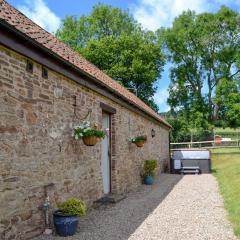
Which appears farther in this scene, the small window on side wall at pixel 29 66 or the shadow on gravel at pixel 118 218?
the shadow on gravel at pixel 118 218

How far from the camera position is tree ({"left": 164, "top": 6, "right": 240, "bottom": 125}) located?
40.2 meters

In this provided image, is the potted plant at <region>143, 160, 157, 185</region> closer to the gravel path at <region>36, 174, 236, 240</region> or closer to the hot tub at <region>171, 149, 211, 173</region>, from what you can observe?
the gravel path at <region>36, 174, 236, 240</region>

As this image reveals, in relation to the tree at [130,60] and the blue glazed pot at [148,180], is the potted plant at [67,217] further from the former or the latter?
the tree at [130,60]

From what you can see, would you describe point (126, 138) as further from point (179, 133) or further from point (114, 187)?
point (179, 133)

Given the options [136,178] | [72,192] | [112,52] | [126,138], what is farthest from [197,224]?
[112,52]

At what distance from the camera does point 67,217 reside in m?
6.88

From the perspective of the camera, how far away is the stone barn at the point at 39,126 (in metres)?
5.97

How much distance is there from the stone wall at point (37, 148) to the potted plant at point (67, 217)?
0.29 metres

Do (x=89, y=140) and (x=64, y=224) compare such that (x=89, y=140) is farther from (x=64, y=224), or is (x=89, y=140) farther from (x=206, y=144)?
(x=206, y=144)

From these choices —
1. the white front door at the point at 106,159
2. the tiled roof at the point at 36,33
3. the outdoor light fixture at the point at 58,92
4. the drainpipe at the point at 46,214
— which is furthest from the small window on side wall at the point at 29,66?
the white front door at the point at 106,159

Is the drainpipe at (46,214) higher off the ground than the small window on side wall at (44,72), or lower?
lower

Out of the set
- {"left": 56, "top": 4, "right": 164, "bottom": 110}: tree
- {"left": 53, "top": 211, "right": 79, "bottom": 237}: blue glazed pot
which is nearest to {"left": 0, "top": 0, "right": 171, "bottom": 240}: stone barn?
{"left": 53, "top": 211, "right": 79, "bottom": 237}: blue glazed pot

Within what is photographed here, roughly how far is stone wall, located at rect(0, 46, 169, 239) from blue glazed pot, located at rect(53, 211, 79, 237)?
0.27 m

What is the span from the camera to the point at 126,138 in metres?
13.2
